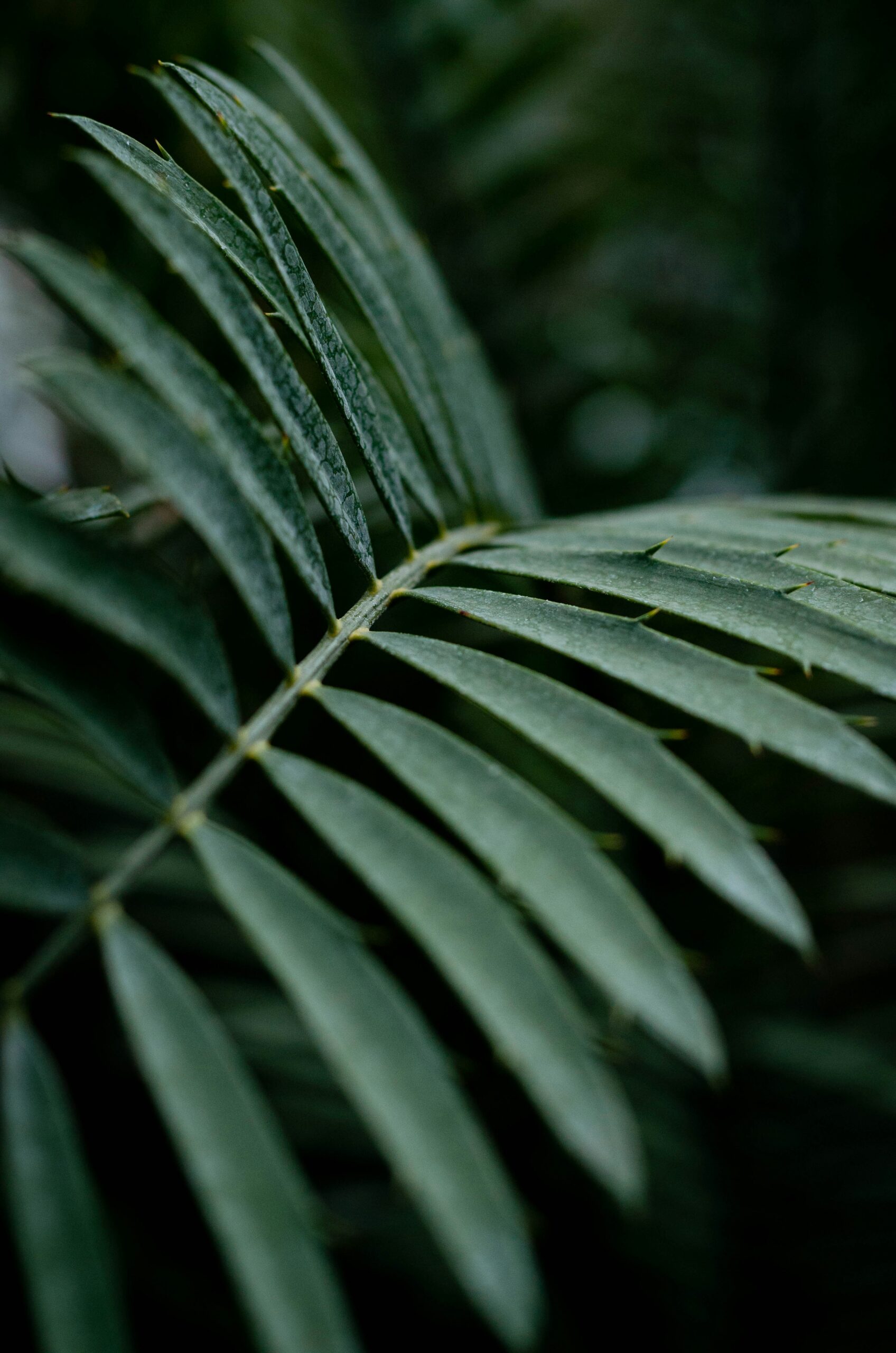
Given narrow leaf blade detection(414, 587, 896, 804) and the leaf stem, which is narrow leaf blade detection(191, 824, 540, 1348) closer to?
the leaf stem

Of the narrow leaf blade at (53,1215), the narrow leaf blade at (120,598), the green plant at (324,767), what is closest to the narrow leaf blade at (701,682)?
the green plant at (324,767)

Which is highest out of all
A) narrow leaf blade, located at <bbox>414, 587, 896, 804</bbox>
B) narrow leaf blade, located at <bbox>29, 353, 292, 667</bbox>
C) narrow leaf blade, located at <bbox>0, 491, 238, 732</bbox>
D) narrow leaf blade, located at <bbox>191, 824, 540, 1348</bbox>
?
narrow leaf blade, located at <bbox>29, 353, 292, 667</bbox>

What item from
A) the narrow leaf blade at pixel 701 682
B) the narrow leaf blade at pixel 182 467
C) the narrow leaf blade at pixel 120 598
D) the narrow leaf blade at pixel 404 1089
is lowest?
the narrow leaf blade at pixel 404 1089

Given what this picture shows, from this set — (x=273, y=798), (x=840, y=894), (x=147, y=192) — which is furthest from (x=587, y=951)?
(x=840, y=894)

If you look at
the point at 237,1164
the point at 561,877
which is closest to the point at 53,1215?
the point at 237,1164

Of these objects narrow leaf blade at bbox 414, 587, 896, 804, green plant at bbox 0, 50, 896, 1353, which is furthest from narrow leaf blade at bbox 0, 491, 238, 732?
narrow leaf blade at bbox 414, 587, 896, 804

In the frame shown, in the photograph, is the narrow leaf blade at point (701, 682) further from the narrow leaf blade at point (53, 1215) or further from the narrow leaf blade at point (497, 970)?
the narrow leaf blade at point (53, 1215)

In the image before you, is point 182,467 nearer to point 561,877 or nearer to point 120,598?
point 120,598
